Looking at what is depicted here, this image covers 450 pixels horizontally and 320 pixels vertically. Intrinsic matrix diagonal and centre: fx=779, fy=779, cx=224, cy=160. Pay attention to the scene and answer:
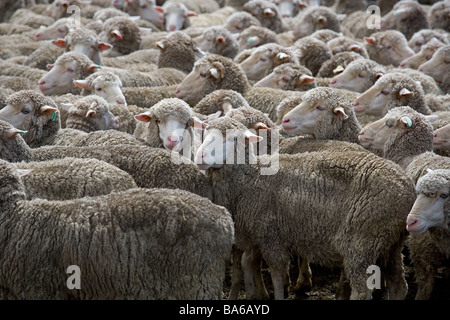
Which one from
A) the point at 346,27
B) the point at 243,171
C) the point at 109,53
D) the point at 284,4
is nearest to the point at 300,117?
the point at 243,171

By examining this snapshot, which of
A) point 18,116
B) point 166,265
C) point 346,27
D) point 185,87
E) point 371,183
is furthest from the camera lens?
point 346,27

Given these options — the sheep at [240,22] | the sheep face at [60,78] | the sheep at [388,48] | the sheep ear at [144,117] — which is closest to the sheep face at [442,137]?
the sheep ear at [144,117]

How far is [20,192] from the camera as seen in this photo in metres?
4.19

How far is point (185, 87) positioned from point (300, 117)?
5.56ft

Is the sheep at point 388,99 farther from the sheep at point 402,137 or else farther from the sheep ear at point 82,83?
the sheep ear at point 82,83

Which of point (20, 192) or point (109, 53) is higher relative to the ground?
point (20, 192)

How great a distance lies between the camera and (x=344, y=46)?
369 inches

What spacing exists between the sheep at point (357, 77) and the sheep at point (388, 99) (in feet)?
3.07

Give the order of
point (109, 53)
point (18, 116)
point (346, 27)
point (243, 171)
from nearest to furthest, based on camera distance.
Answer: point (243, 171) < point (18, 116) < point (109, 53) < point (346, 27)

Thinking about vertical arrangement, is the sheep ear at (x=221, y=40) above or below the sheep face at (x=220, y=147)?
below

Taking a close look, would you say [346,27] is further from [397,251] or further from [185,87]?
[397,251]

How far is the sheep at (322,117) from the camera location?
240 inches

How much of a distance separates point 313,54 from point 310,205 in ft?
14.5

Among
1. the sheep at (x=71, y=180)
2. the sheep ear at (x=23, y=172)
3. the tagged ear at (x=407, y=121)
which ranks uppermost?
the sheep ear at (x=23, y=172)
